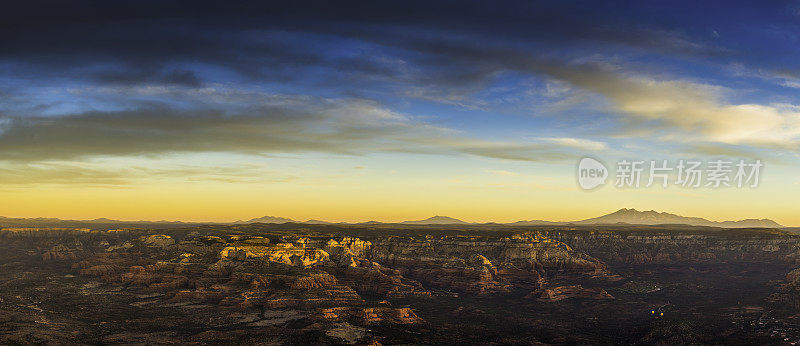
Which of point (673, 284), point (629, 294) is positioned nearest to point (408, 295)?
point (629, 294)

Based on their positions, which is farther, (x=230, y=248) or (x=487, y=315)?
(x=230, y=248)

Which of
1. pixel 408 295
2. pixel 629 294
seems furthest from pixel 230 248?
pixel 629 294

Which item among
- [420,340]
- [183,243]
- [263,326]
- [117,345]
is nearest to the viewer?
[117,345]

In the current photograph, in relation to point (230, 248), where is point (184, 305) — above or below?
below

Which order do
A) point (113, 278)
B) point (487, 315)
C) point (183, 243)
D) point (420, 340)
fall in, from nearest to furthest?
point (420, 340), point (487, 315), point (113, 278), point (183, 243)

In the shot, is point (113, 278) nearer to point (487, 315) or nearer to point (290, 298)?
point (290, 298)

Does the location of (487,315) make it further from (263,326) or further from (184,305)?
(184,305)
